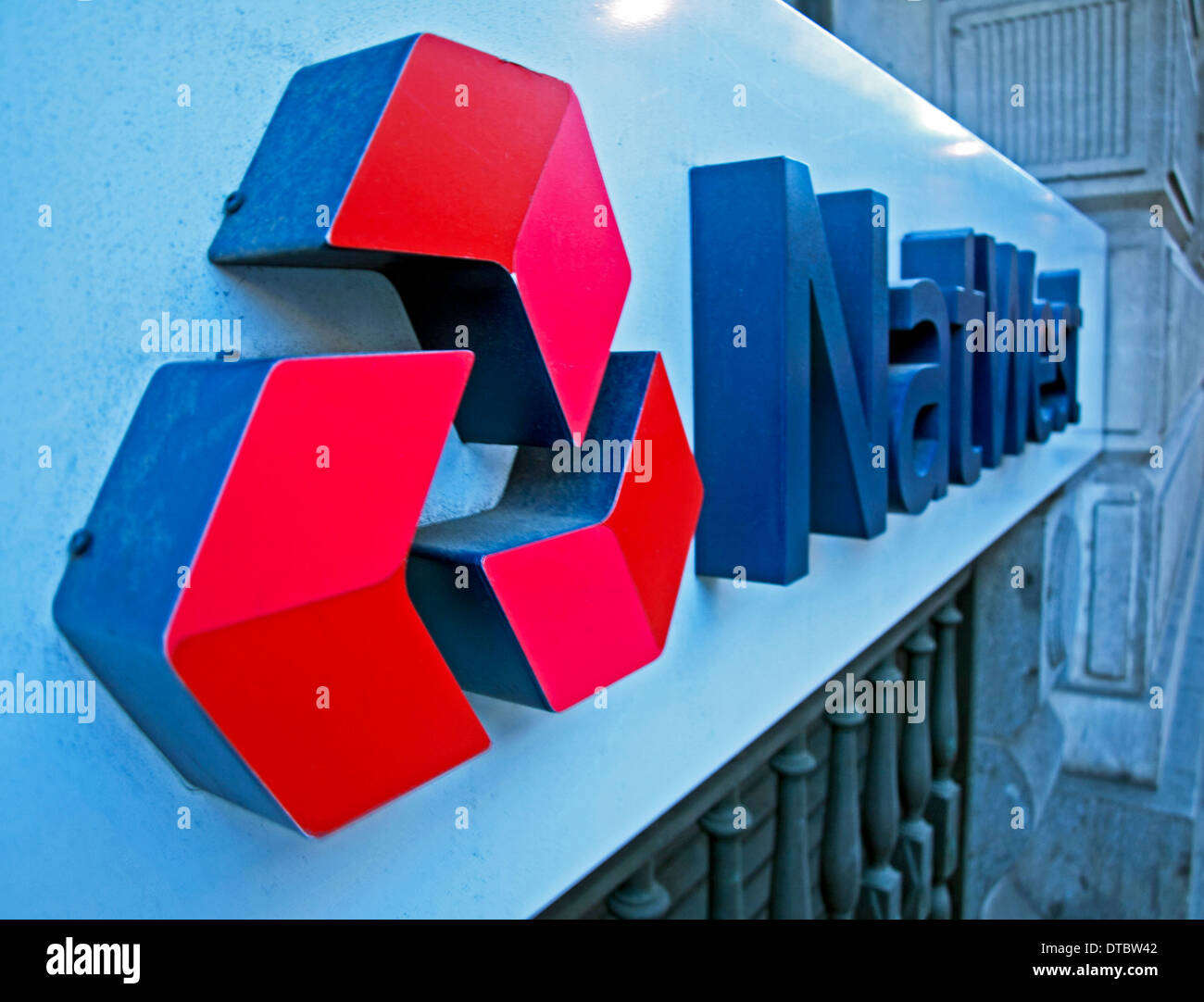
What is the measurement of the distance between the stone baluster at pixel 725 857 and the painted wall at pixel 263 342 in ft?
0.95

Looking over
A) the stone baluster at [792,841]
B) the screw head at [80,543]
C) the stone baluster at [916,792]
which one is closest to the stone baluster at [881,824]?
the stone baluster at [916,792]

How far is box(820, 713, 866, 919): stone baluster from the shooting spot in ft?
6.22

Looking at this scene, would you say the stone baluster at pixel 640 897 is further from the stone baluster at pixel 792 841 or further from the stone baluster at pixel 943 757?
the stone baluster at pixel 943 757

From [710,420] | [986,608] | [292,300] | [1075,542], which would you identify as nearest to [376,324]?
[292,300]

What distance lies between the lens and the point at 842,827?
75.0 inches

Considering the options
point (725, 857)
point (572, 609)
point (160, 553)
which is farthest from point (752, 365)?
point (725, 857)

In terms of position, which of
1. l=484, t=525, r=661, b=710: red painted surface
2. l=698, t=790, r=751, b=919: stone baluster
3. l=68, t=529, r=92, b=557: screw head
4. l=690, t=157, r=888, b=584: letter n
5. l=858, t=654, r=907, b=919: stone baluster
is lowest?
l=858, t=654, r=907, b=919: stone baluster

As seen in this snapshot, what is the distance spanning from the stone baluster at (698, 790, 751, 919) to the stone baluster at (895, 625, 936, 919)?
1.11 m

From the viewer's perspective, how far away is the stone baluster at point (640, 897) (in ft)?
3.70

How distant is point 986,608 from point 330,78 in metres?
2.64

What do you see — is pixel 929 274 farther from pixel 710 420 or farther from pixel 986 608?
pixel 986 608

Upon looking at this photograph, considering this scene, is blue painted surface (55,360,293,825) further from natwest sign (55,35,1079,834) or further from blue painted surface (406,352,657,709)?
blue painted surface (406,352,657,709)

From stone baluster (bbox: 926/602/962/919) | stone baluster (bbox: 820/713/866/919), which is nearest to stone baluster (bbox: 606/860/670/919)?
stone baluster (bbox: 820/713/866/919)
